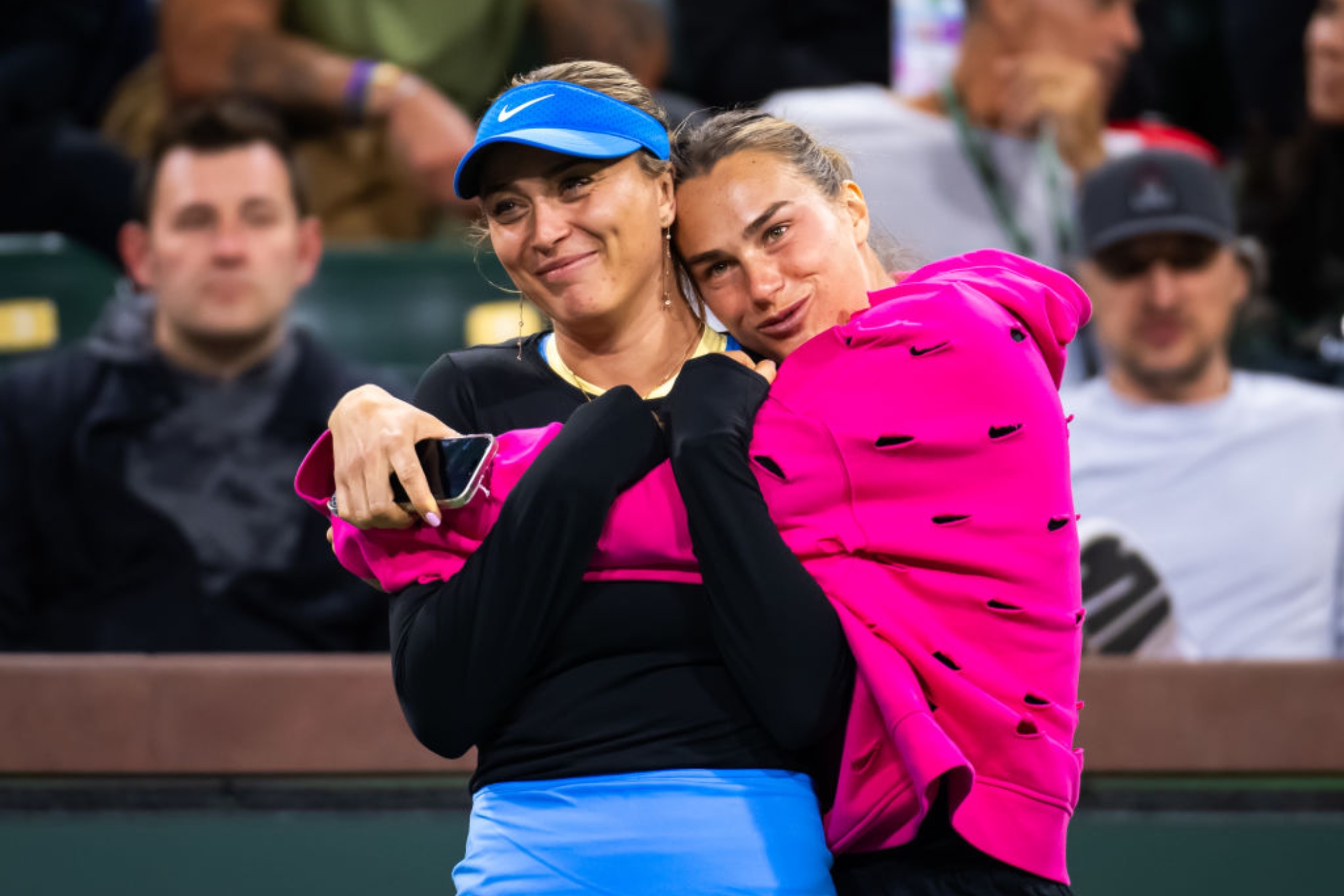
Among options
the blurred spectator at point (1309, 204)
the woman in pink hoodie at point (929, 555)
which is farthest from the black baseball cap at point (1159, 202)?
the woman in pink hoodie at point (929, 555)

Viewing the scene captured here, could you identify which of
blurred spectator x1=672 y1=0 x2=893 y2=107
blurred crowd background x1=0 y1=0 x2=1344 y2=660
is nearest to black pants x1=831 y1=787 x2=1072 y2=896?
blurred crowd background x1=0 y1=0 x2=1344 y2=660

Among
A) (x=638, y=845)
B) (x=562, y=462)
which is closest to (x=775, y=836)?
(x=638, y=845)

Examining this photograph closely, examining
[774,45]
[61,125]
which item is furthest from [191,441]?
[774,45]

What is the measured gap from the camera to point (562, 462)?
116 cm

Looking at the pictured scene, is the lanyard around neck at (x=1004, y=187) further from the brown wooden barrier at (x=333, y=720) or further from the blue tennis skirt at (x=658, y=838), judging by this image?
the blue tennis skirt at (x=658, y=838)

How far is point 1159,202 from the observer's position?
109 inches

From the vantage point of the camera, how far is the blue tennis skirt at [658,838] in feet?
3.84

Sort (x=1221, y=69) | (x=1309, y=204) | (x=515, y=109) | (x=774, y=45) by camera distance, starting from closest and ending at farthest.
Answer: (x=515, y=109) → (x=1309, y=204) → (x=774, y=45) → (x=1221, y=69)

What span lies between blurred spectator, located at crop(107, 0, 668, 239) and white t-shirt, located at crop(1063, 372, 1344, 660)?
48.0 inches

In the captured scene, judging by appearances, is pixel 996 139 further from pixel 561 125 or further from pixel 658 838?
pixel 658 838

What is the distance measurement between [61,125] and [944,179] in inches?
71.0

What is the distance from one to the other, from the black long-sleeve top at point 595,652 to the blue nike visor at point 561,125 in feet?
0.67

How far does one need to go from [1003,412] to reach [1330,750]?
1.07 m

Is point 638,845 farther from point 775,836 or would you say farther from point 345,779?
point 345,779
